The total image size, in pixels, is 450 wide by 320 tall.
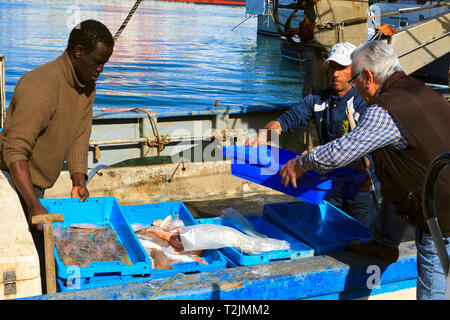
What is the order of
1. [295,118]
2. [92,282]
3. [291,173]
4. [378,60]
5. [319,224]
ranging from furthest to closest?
[295,118] → [319,224] → [291,173] → [92,282] → [378,60]

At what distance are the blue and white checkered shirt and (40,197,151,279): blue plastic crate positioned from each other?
1409 millimetres

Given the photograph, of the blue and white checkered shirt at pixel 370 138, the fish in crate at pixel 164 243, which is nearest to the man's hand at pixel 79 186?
the fish in crate at pixel 164 243

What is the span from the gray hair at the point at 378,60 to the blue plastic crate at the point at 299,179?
3.00 feet

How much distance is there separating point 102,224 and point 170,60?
31440 millimetres

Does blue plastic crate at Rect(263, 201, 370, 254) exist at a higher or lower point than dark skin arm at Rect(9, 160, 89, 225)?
lower

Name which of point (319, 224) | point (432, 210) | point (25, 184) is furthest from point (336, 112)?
point (25, 184)

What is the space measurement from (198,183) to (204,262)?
12.7 ft

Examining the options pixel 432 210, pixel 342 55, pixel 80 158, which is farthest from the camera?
pixel 342 55

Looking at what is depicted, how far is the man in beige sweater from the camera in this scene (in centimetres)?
304

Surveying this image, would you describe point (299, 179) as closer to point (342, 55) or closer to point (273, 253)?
point (273, 253)

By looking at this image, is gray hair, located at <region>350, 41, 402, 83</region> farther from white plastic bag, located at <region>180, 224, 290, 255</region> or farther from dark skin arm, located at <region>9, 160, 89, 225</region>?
dark skin arm, located at <region>9, 160, 89, 225</region>

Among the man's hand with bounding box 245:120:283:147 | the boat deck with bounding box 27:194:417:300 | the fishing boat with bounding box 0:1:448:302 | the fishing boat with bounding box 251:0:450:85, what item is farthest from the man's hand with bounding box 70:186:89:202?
the fishing boat with bounding box 251:0:450:85

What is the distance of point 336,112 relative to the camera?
178 inches
